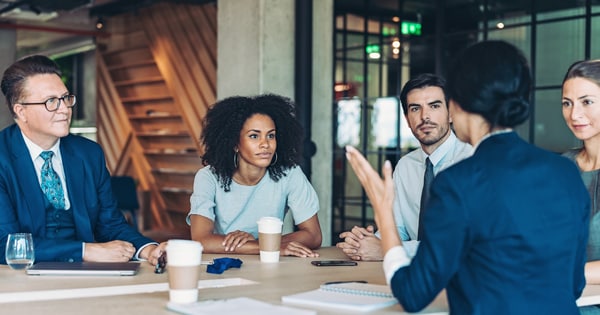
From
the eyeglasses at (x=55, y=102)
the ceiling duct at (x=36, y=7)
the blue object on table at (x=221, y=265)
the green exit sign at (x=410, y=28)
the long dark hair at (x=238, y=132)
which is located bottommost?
the blue object on table at (x=221, y=265)

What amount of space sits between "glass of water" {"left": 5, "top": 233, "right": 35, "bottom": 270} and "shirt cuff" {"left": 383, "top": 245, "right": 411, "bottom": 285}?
1259 mm

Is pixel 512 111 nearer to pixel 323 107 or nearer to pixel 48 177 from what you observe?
pixel 48 177

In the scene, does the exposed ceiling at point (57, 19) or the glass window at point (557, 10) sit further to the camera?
the exposed ceiling at point (57, 19)

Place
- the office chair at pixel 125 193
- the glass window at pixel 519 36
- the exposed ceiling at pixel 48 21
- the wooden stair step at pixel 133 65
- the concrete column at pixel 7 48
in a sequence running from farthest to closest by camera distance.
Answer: the wooden stair step at pixel 133 65, the concrete column at pixel 7 48, the exposed ceiling at pixel 48 21, the office chair at pixel 125 193, the glass window at pixel 519 36

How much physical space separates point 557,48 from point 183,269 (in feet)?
15.0

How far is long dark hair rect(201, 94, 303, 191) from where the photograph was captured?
3902 mm

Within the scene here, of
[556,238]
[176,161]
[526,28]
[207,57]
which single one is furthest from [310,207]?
[176,161]

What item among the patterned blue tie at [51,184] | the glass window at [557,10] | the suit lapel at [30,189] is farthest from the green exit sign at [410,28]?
the suit lapel at [30,189]

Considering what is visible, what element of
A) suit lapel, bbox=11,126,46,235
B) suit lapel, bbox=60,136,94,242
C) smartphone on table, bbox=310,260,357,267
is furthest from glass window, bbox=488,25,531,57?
suit lapel, bbox=11,126,46,235

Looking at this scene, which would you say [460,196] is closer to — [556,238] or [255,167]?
[556,238]

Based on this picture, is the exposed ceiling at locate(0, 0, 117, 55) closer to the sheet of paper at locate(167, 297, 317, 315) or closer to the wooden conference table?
the wooden conference table

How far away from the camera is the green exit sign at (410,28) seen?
6883 mm

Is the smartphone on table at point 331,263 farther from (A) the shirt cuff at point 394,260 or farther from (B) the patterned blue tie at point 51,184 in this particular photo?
(B) the patterned blue tie at point 51,184

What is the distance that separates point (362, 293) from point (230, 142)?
1886 mm
